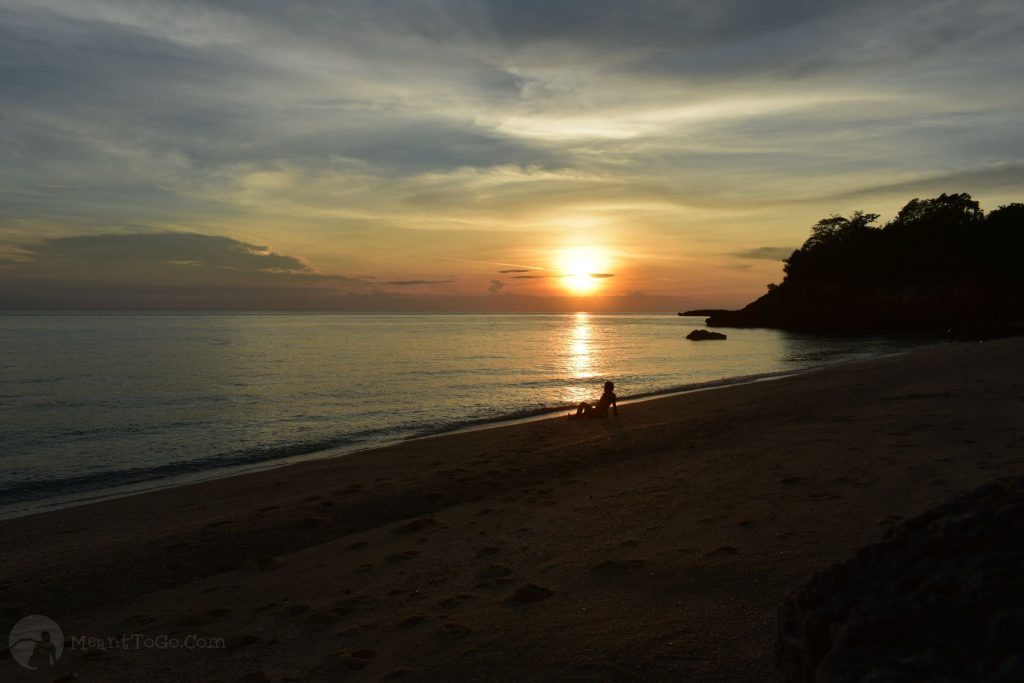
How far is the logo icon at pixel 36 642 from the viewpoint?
6102 millimetres

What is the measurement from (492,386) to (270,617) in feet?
103

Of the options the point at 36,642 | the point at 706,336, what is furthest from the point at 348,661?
the point at 706,336

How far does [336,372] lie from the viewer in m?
46.7

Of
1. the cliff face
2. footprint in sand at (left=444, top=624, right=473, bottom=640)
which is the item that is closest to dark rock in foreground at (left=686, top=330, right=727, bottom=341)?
the cliff face

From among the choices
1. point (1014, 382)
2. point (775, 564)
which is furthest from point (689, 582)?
point (1014, 382)

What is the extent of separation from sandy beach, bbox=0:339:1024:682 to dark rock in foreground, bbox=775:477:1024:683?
14.2 inches

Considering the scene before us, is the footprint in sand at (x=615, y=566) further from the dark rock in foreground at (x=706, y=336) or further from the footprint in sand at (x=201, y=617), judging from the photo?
the dark rock in foreground at (x=706, y=336)

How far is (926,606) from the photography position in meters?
2.79

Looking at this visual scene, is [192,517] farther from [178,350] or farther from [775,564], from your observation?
[178,350]

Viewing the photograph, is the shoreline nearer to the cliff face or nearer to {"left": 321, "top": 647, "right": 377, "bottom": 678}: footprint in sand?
{"left": 321, "top": 647, "right": 377, "bottom": 678}: footprint in sand

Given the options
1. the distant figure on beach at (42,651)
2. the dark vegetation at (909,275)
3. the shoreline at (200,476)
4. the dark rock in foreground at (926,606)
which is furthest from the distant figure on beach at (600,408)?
the dark vegetation at (909,275)

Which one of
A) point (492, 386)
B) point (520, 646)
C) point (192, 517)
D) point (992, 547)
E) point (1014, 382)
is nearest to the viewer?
point (992, 547)

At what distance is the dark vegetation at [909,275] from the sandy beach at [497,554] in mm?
93624

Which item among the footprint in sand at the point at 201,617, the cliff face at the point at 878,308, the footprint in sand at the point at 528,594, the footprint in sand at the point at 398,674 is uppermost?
the cliff face at the point at 878,308
